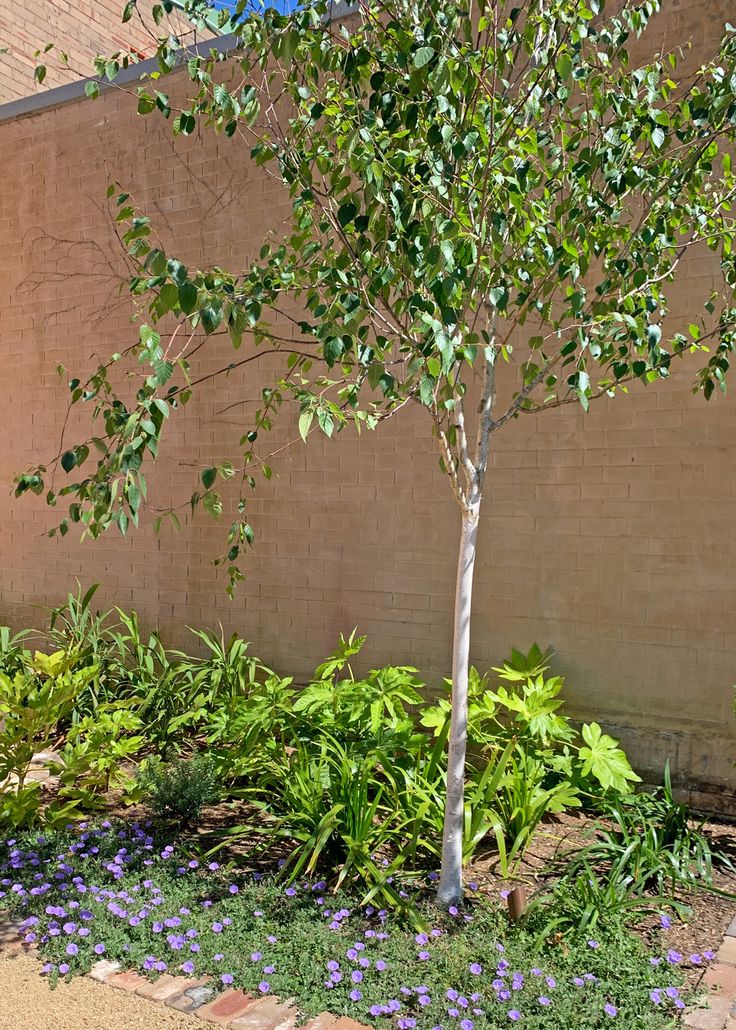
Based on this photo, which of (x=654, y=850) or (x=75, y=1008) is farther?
(x=654, y=850)

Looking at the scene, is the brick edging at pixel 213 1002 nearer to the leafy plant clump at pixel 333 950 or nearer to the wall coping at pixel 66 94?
the leafy plant clump at pixel 333 950

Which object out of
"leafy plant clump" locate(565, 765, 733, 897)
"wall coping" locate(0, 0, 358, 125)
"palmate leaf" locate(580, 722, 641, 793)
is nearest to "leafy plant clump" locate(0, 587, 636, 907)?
"palmate leaf" locate(580, 722, 641, 793)

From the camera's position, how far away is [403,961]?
3367 millimetres

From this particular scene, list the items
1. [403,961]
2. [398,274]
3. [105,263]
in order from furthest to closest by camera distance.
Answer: [105,263]
[398,274]
[403,961]

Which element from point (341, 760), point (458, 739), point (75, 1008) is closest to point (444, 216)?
point (458, 739)

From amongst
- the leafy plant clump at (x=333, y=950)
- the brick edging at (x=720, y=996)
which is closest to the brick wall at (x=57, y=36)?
the leafy plant clump at (x=333, y=950)

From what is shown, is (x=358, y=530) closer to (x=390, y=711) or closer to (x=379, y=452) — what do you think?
(x=379, y=452)

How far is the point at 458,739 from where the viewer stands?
12.4 feet

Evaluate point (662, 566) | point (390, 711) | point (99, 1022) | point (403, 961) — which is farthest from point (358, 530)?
point (99, 1022)

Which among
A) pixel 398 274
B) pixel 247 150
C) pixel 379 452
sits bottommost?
pixel 379 452

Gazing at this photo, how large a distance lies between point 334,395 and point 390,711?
6.92 feet

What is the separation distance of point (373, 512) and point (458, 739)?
2.58 m

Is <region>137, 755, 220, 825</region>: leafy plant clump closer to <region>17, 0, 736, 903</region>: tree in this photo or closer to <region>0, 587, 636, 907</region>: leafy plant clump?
<region>0, 587, 636, 907</region>: leafy plant clump

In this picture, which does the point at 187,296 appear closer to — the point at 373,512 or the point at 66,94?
the point at 373,512
